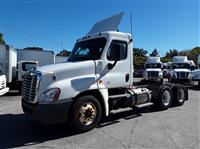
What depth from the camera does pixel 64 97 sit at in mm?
5863

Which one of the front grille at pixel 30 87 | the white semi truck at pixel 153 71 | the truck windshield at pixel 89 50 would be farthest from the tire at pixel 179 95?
the white semi truck at pixel 153 71

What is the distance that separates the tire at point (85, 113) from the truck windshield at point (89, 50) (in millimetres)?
1300

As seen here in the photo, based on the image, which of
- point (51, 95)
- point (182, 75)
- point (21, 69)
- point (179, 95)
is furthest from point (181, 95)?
point (182, 75)

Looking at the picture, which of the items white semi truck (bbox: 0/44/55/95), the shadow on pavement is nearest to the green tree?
white semi truck (bbox: 0/44/55/95)

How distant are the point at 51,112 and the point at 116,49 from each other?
2.75 metres

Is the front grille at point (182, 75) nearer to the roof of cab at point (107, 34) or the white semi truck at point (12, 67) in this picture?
the white semi truck at point (12, 67)

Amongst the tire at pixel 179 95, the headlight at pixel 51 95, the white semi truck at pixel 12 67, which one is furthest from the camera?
the white semi truck at pixel 12 67

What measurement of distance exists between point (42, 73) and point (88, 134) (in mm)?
1969

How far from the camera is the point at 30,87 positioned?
614 cm

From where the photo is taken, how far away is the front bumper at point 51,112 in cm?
570

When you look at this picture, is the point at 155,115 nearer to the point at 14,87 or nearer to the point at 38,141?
the point at 38,141

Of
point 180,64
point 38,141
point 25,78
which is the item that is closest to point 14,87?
point 25,78

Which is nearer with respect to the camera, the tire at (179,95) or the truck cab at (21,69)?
the tire at (179,95)

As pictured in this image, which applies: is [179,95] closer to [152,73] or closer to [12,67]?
[12,67]
